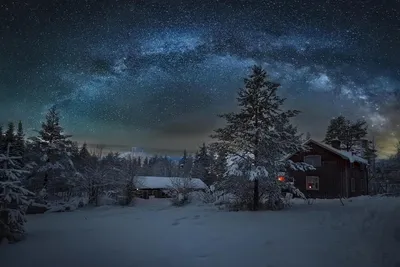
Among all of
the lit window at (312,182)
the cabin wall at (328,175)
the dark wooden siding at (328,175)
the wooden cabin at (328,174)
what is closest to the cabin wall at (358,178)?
the wooden cabin at (328,174)

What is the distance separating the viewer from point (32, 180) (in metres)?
37.2

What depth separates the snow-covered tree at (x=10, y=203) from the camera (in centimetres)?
1467

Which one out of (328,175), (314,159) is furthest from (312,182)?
(314,159)

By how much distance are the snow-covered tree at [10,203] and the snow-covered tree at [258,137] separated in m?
13.9

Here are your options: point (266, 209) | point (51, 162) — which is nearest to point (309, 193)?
point (266, 209)

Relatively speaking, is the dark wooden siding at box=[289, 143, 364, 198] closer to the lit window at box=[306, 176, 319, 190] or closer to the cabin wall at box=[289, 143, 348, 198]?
the cabin wall at box=[289, 143, 348, 198]

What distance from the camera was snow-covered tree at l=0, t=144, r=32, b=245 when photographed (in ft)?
48.1

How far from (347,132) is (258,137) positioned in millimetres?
36016

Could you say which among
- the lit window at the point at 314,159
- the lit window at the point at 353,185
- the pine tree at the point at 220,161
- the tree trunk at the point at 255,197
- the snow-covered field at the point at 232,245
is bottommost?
the snow-covered field at the point at 232,245

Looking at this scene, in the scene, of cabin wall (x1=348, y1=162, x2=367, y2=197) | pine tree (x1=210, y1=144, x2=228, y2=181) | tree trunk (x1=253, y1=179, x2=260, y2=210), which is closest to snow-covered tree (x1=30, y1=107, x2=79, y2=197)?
pine tree (x1=210, y1=144, x2=228, y2=181)

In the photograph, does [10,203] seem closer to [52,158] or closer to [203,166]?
[52,158]

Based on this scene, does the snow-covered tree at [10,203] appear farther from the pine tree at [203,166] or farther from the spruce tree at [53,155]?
the pine tree at [203,166]

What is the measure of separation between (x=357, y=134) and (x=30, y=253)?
5260 centimetres

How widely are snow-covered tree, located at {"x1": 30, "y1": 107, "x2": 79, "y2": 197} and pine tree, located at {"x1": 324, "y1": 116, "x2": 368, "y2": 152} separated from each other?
41063 millimetres
